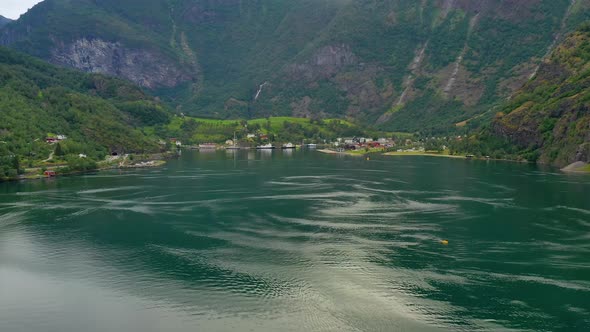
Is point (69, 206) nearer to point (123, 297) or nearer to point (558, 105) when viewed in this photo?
point (123, 297)

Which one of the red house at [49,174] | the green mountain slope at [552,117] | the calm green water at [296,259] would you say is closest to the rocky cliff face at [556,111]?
the green mountain slope at [552,117]

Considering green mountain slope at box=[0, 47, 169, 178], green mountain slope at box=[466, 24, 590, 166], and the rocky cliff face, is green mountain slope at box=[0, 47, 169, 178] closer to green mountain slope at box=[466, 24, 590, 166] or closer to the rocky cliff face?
green mountain slope at box=[466, 24, 590, 166]

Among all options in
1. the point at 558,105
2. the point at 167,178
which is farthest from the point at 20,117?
the point at 558,105

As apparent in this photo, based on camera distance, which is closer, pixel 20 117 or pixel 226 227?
pixel 226 227

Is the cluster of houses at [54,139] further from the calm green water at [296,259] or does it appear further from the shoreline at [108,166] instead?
the calm green water at [296,259]

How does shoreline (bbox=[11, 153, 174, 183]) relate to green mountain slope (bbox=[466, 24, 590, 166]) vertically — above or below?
below

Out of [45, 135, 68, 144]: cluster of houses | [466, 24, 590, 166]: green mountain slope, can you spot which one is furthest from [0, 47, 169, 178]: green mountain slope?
[466, 24, 590, 166]: green mountain slope
